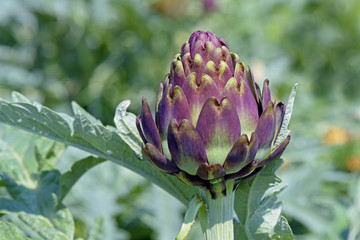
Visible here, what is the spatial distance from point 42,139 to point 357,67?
170cm

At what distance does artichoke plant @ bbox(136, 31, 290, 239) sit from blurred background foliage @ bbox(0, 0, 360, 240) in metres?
0.92

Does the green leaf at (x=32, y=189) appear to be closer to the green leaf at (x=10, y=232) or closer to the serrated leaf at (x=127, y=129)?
the green leaf at (x=10, y=232)

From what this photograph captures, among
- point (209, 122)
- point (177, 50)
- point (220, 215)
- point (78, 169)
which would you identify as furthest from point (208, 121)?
point (177, 50)

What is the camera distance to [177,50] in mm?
1987

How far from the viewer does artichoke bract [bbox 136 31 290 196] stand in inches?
19.8

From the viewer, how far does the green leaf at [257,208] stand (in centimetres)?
59

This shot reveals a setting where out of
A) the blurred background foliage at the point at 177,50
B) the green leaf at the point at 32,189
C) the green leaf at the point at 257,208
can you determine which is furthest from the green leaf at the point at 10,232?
the blurred background foliage at the point at 177,50

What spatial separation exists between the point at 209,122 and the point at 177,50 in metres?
1.50

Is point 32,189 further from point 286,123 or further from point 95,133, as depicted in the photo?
point 286,123

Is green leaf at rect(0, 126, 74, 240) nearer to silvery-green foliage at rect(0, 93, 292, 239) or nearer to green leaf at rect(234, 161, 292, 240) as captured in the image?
silvery-green foliage at rect(0, 93, 292, 239)

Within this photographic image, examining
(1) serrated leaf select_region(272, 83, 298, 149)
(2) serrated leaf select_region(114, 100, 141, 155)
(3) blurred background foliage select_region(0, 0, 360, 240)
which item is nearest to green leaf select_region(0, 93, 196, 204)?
(2) serrated leaf select_region(114, 100, 141, 155)

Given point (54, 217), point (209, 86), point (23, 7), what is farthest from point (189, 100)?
point (23, 7)

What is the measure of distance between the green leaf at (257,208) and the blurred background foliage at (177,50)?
0.83 metres

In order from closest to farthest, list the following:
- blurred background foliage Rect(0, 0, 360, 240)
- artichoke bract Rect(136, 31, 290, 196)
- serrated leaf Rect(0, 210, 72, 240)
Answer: artichoke bract Rect(136, 31, 290, 196)
serrated leaf Rect(0, 210, 72, 240)
blurred background foliage Rect(0, 0, 360, 240)
